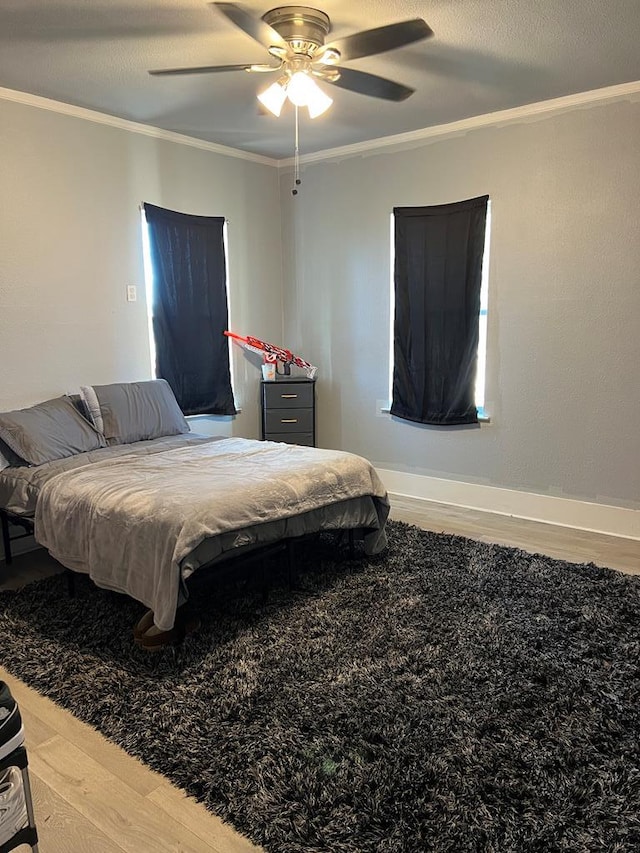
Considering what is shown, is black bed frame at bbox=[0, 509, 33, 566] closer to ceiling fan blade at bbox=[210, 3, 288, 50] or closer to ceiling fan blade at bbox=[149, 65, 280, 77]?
ceiling fan blade at bbox=[149, 65, 280, 77]

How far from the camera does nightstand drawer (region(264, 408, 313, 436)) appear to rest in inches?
199

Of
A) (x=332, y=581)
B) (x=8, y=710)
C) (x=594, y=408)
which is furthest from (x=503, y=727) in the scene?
(x=594, y=408)

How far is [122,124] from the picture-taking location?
163 inches

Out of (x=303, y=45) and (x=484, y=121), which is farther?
(x=484, y=121)

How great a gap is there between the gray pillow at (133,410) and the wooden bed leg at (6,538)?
709mm

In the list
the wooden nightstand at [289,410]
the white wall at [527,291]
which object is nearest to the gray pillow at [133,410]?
the wooden nightstand at [289,410]

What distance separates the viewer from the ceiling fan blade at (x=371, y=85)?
3.29 m

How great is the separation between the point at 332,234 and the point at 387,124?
1022 millimetres

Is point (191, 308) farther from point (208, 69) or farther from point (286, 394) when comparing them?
point (208, 69)

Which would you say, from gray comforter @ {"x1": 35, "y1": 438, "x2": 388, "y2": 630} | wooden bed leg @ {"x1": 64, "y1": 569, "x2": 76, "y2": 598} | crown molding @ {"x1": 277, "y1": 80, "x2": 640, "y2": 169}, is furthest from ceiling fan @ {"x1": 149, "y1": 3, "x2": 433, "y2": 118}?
wooden bed leg @ {"x1": 64, "y1": 569, "x2": 76, "y2": 598}

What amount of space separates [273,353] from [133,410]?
1501mm

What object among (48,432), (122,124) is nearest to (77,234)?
(122,124)

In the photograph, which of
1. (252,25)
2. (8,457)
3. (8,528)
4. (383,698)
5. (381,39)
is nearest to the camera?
(383,698)

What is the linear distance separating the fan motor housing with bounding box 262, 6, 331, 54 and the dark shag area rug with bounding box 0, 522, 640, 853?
237cm
